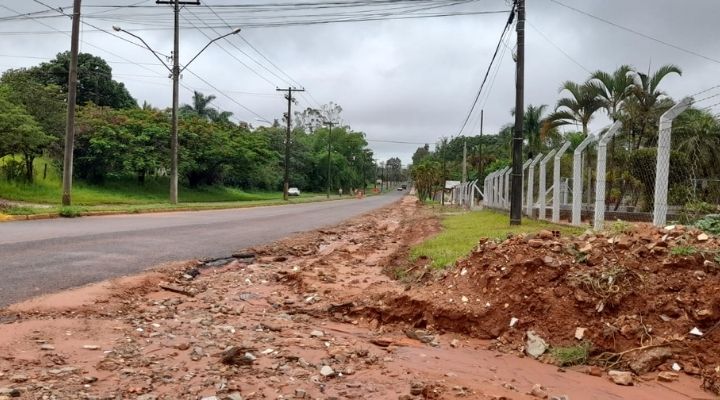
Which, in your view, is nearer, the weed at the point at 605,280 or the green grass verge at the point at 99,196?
the weed at the point at 605,280

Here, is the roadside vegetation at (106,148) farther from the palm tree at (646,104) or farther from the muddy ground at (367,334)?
the palm tree at (646,104)

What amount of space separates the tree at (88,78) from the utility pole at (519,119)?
40.1 meters

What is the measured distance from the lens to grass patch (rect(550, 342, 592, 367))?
4910 millimetres

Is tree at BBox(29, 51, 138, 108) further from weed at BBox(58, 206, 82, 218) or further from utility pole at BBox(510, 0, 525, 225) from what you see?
utility pole at BBox(510, 0, 525, 225)

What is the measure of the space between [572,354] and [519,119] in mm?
10053

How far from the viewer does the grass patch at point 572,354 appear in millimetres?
4910

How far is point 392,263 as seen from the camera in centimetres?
991

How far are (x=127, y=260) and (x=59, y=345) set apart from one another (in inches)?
168

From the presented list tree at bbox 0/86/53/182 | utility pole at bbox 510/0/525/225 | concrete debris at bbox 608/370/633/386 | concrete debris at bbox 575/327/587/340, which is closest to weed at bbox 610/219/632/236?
concrete debris at bbox 575/327/587/340

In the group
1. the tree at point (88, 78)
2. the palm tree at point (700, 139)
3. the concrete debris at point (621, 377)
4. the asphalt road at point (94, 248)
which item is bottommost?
the concrete debris at point (621, 377)

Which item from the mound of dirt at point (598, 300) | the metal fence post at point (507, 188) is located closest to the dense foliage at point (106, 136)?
the metal fence post at point (507, 188)

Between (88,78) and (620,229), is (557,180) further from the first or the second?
(88,78)

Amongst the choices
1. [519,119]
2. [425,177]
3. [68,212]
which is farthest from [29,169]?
[425,177]

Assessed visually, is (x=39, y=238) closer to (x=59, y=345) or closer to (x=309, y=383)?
(x=59, y=345)
